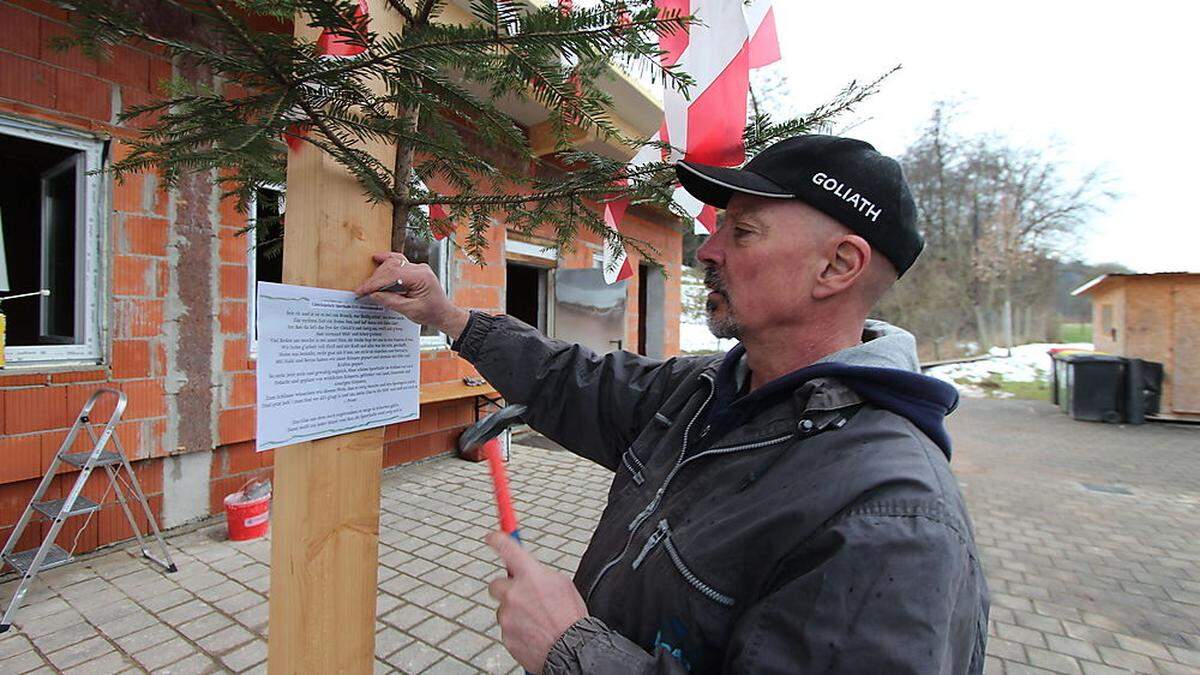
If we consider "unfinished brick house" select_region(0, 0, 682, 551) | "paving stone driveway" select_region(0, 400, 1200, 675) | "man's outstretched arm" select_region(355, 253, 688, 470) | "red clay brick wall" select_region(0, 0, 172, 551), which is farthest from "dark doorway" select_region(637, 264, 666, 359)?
"man's outstretched arm" select_region(355, 253, 688, 470)

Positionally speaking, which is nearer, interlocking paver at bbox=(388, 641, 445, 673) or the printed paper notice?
the printed paper notice

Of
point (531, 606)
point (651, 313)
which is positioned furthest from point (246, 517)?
point (651, 313)

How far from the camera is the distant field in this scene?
91.6 ft

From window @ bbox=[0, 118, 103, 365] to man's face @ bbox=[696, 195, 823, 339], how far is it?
387 centimetres

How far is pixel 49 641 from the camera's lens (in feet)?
8.57

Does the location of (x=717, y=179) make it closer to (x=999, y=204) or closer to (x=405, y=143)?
(x=405, y=143)

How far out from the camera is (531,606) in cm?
104

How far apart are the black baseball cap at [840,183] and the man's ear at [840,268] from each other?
0.13 ft

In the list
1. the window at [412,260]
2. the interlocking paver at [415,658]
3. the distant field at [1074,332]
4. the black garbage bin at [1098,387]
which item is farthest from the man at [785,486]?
the distant field at [1074,332]

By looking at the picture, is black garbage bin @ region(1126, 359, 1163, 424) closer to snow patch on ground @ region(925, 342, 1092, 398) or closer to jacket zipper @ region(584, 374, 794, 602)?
snow patch on ground @ region(925, 342, 1092, 398)

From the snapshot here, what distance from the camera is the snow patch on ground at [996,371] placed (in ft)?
51.0

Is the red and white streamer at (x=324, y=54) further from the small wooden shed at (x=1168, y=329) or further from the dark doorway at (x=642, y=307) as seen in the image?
the small wooden shed at (x=1168, y=329)

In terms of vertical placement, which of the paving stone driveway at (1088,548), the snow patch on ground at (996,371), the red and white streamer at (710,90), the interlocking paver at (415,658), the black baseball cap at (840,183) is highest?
the red and white streamer at (710,90)

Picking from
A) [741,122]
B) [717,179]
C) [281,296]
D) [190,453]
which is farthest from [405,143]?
[190,453]
